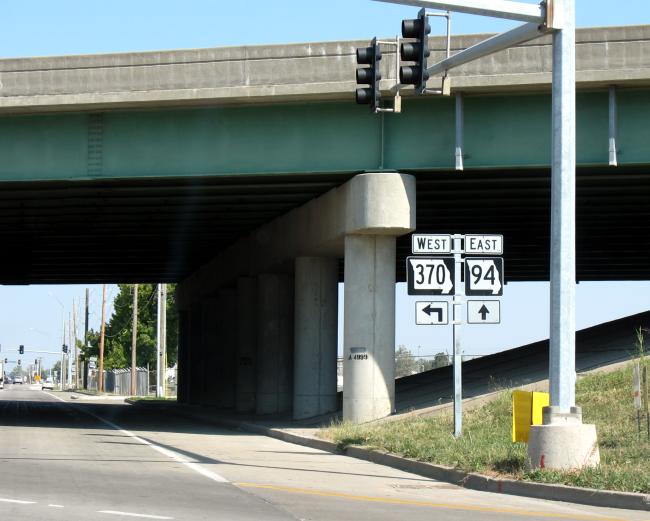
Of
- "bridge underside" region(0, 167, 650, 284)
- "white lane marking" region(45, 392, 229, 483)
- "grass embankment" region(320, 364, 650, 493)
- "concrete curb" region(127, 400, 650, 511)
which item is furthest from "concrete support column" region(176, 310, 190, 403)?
"concrete curb" region(127, 400, 650, 511)

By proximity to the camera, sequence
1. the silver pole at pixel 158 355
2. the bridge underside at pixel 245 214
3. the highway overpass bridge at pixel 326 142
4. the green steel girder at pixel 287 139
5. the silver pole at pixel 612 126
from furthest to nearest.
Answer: the silver pole at pixel 158 355 < the bridge underside at pixel 245 214 < the green steel girder at pixel 287 139 < the highway overpass bridge at pixel 326 142 < the silver pole at pixel 612 126

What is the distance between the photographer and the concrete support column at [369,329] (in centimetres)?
2672

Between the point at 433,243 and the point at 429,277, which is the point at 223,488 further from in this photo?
the point at 433,243

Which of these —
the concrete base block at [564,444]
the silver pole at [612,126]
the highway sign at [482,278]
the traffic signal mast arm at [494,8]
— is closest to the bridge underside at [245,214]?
the silver pole at [612,126]

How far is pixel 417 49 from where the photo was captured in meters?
16.4

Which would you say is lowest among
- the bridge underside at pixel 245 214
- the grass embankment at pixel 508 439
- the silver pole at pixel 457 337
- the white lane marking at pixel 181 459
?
the white lane marking at pixel 181 459

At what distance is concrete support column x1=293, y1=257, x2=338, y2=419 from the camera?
32.4 meters

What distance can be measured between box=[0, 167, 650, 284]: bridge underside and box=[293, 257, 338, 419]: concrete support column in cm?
224

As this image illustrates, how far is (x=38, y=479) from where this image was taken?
15508 mm

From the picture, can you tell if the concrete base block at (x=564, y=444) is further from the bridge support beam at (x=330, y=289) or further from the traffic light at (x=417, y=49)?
the bridge support beam at (x=330, y=289)

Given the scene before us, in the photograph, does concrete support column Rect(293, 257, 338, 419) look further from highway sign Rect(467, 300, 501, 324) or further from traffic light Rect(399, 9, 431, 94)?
traffic light Rect(399, 9, 431, 94)

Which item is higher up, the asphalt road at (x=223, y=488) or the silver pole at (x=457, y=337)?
the silver pole at (x=457, y=337)

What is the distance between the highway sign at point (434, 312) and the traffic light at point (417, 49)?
4.65 meters

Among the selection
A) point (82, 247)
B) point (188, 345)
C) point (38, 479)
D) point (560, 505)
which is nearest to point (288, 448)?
point (38, 479)
